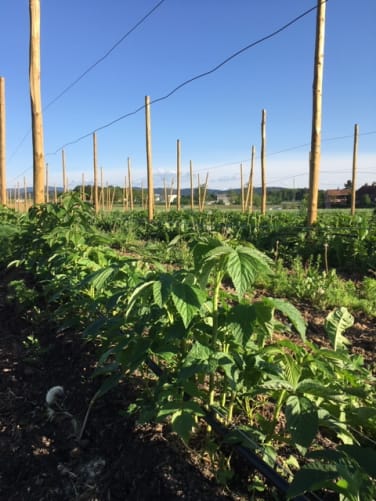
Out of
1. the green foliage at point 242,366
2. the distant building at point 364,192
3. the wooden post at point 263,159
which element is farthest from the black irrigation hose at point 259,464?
the distant building at point 364,192

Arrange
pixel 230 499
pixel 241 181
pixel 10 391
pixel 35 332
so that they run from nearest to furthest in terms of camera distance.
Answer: pixel 230 499 < pixel 10 391 < pixel 35 332 < pixel 241 181

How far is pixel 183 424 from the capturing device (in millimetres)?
1389

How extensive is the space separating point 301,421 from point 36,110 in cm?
756

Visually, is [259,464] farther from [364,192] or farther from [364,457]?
[364,192]

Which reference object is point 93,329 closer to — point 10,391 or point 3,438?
point 3,438

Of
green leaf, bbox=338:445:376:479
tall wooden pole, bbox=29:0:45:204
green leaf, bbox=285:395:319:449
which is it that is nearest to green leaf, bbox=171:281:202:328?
green leaf, bbox=285:395:319:449

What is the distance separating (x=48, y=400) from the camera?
2084 mm

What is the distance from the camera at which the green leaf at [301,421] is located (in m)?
1.16

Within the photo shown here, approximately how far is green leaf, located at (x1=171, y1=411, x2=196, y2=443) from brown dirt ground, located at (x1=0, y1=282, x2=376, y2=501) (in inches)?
11.0

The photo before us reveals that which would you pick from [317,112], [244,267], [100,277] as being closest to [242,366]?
[244,267]

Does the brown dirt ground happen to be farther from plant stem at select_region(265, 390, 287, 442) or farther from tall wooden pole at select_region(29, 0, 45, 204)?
tall wooden pole at select_region(29, 0, 45, 204)

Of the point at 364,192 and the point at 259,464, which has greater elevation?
the point at 364,192

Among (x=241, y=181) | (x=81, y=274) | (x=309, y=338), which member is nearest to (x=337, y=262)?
(x=309, y=338)

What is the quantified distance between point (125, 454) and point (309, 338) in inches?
72.3
